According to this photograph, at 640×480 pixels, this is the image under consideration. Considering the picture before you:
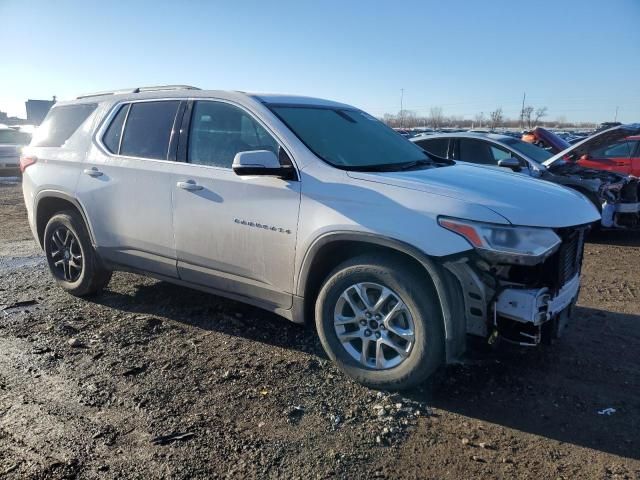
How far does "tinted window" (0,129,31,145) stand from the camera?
18.5 meters

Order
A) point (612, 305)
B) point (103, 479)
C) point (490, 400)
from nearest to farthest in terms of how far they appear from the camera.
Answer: point (103, 479) < point (490, 400) < point (612, 305)

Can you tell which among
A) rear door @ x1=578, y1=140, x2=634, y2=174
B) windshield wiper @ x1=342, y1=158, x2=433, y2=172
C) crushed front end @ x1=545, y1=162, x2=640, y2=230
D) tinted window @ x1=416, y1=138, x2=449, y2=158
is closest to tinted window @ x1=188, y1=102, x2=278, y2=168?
windshield wiper @ x1=342, y1=158, x2=433, y2=172

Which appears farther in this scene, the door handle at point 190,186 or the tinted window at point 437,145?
the tinted window at point 437,145

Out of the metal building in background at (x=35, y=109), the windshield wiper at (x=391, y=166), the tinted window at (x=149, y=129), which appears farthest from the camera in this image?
the metal building in background at (x=35, y=109)

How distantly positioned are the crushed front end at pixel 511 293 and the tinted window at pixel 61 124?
3815 millimetres

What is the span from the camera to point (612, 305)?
5.01m

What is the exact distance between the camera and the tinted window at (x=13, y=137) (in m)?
18.5

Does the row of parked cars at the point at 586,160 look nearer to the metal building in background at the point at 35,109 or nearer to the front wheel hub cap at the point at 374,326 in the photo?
the front wheel hub cap at the point at 374,326

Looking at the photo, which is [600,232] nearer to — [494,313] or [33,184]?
[494,313]

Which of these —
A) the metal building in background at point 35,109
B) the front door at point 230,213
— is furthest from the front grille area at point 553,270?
the metal building in background at point 35,109

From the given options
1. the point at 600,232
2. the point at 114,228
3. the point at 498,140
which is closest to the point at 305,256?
the point at 114,228

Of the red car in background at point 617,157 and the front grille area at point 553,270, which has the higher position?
the red car in background at point 617,157

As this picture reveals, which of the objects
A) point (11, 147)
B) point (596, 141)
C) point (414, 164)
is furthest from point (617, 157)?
point (11, 147)

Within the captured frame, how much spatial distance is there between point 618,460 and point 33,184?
17.4ft
